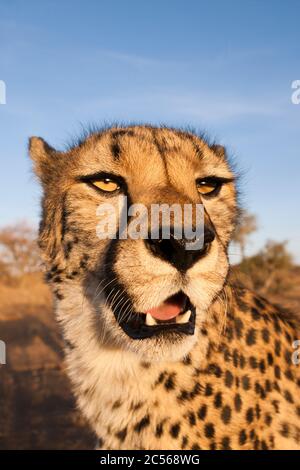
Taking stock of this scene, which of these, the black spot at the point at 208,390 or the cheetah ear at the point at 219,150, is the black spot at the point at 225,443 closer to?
the black spot at the point at 208,390

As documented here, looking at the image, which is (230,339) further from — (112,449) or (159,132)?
(159,132)

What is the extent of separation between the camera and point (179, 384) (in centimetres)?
229

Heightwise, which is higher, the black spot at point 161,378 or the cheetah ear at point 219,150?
the cheetah ear at point 219,150

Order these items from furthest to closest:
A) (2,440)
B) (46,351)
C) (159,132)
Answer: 1. (46,351)
2. (2,440)
3. (159,132)

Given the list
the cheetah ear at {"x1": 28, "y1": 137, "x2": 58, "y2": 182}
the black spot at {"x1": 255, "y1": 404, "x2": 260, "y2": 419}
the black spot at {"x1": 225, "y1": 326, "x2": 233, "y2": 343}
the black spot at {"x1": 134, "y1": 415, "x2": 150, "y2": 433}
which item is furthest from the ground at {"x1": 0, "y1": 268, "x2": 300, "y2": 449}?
the cheetah ear at {"x1": 28, "y1": 137, "x2": 58, "y2": 182}

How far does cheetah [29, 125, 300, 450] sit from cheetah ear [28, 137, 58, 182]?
1.03ft

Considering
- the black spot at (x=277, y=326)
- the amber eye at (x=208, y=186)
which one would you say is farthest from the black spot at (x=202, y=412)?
the amber eye at (x=208, y=186)

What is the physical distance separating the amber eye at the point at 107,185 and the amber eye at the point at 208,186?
1.28 feet

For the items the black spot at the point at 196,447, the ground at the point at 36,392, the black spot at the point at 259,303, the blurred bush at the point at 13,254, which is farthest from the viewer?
the blurred bush at the point at 13,254

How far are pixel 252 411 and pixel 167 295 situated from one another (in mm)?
754

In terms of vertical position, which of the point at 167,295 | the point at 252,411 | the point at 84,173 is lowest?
the point at 252,411

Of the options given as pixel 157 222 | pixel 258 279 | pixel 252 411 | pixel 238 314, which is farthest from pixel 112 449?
pixel 258 279

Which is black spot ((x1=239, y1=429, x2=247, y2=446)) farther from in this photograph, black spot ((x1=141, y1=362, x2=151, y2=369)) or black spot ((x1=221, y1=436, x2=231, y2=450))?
black spot ((x1=141, y1=362, x2=151, y2=369))

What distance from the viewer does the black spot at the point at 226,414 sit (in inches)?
88.8
